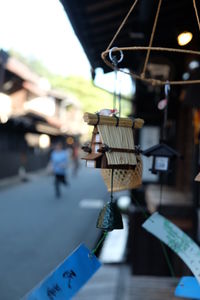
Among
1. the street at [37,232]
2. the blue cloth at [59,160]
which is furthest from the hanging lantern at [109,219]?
the blue cloth at [59,160]

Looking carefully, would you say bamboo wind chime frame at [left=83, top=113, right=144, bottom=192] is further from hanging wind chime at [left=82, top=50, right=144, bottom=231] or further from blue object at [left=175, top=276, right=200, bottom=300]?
blue object at [left=175, top=276, right=200, bottom=300]

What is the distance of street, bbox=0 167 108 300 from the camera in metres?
6.21

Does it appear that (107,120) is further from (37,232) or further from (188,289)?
(37,232)

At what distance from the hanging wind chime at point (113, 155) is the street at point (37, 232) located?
3693mm

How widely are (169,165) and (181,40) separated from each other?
1021 mm

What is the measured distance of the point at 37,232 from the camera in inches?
356

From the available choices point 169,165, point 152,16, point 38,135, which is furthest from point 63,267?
point 38,135

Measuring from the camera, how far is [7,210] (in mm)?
11898

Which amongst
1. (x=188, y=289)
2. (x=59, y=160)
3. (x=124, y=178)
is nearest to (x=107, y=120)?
(x=124, y=178)

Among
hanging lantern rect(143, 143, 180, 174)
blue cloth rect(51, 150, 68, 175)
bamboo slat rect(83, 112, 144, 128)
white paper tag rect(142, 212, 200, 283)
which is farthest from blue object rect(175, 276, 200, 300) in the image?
blue cloth rect(51, 150, 68, 175)

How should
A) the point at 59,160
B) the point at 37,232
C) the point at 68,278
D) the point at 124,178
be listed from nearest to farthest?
the point at 68,278 → the point at 124,178 → the point at 37,232 → the point at 59,160

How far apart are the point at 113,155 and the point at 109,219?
1.02 ft

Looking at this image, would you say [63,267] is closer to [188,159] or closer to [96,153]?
[96,153]

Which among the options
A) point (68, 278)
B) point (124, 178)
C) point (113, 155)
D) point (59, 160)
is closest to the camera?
point (68, 278)
